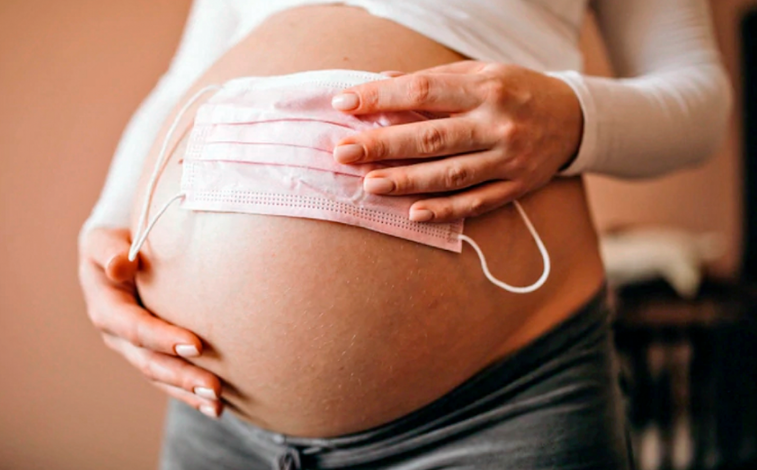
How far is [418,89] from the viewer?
0.52 m

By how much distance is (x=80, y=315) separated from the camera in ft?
4.44

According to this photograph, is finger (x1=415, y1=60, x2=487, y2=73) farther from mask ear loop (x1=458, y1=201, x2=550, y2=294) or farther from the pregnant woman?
mask ear loop (x1=458, y1=201, x2=550, y2=294)

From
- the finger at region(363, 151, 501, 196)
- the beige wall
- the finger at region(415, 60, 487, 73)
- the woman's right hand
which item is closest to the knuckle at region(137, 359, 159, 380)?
the woman's right hand

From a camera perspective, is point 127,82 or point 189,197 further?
point 127,82

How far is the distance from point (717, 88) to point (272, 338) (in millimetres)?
645

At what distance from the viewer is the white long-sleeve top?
64 centimetres

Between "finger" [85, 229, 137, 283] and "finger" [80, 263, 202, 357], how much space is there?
2 centimetres

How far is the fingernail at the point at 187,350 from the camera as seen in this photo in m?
0.57

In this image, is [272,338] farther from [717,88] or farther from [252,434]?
[717,88]

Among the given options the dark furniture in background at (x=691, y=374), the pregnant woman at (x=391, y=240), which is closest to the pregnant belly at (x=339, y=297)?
the pregnant woman at (x=391, y=240)

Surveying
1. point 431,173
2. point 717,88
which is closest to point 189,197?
point 431,173

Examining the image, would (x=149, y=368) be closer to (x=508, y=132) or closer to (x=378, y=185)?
(x=378, y=185)

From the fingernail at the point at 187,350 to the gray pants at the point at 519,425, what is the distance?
6.5 inches

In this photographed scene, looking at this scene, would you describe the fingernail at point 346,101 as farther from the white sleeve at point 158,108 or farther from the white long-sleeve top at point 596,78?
the white sleeve at point 158,108
